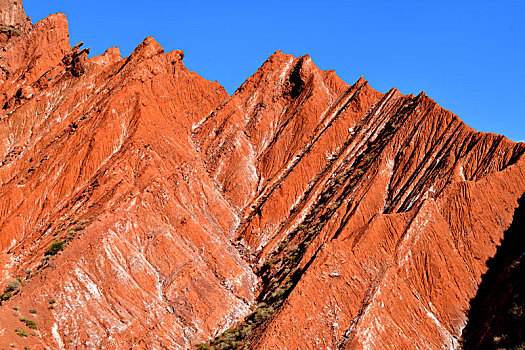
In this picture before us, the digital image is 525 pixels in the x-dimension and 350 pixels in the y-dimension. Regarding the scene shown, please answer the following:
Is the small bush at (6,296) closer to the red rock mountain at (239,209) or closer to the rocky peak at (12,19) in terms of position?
the red rock mountain at (239,209)

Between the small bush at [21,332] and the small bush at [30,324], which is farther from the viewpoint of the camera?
the small bush at [30,324]

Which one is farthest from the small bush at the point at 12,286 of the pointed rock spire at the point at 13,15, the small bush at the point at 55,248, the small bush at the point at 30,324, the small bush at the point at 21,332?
the pointed rock spire at the point at 13,15

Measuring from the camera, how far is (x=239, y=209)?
5122cm

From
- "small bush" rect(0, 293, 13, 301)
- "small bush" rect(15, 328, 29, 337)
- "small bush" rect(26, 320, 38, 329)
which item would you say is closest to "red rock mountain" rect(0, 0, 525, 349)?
"small bush" rect(15, 328, 29, 337)

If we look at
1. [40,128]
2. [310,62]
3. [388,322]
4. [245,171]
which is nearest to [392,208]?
[388,322]

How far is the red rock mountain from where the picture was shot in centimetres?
3375

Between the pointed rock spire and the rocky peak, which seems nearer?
the rocky peak

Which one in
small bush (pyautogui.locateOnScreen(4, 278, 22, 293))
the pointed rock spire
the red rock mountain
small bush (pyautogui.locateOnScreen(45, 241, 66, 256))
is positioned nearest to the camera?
the red rock mountain

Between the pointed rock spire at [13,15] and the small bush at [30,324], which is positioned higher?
the pointed rock spire at [13,15]

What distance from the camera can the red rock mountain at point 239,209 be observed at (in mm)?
33750

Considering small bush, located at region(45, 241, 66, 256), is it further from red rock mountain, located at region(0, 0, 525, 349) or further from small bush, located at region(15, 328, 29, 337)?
small bush, located at region(15, 328, 29, 337)

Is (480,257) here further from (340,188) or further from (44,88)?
(44,88)

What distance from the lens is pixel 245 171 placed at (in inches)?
2130

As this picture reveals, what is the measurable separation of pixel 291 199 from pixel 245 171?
662 centimetres
